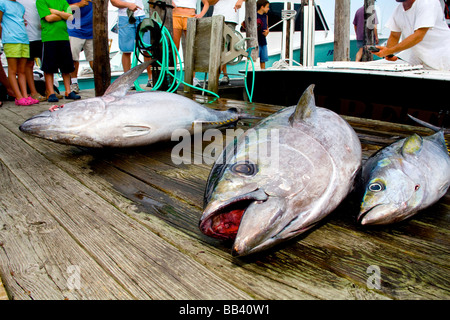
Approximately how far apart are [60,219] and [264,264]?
3.86 ft

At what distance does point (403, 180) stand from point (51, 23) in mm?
6416

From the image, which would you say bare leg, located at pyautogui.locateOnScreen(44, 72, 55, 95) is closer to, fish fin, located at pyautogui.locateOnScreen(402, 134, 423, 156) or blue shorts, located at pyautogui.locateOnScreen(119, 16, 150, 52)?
blue shorts, located at pyautogui.locateOnScreen(119, 16, 150, 52)

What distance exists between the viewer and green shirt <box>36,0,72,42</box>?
576 cm

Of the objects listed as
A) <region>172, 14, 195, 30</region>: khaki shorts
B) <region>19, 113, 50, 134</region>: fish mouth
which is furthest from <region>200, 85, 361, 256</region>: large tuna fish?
<region>172, 14, 195, 30</region>: khaki shorts

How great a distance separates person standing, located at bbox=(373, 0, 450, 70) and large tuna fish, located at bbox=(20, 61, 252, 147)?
12.6 feet

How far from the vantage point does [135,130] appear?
2.77 metres

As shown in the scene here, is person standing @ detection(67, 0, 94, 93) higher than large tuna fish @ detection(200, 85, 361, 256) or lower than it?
higher

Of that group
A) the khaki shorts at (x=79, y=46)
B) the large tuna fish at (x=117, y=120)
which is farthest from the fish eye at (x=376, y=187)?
the khaki shorts at (x=79, y=46)

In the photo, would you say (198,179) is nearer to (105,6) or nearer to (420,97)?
(420,97)

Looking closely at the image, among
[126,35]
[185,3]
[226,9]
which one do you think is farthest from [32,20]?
[226,9]

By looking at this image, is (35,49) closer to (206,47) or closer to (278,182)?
(206,47)

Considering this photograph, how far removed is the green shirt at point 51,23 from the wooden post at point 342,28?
237 inches

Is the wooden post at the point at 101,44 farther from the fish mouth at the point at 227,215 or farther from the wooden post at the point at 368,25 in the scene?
the wooden post at the point at 368,25
